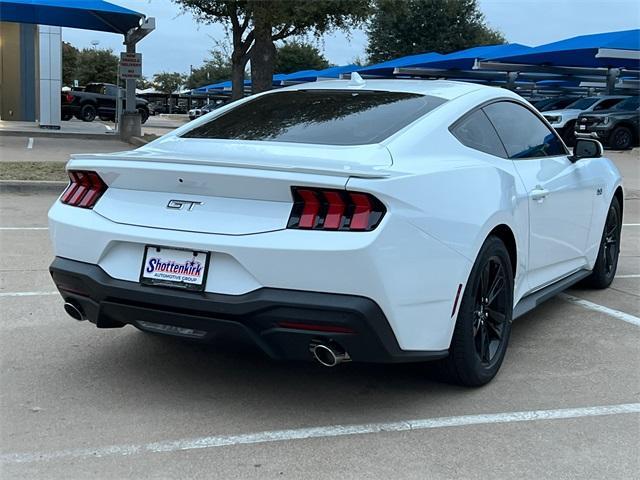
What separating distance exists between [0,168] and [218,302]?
33.8ft

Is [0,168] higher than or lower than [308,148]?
lower

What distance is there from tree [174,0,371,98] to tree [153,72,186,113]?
87954mm

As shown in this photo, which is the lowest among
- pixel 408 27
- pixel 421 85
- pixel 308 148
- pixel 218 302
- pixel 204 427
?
pixel 204 427

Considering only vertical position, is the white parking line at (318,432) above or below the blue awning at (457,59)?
below

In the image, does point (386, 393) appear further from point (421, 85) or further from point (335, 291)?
point (421, 85)

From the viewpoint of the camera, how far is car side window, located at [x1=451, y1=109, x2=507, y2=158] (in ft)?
13.3

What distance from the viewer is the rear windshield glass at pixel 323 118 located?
3.82m

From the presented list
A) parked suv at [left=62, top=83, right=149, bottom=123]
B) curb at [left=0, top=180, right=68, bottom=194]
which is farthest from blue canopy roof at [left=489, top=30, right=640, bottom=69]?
curb at [left=0, top=180, right=68, bottom=194]

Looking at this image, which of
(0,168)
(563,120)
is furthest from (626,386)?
(563,120)

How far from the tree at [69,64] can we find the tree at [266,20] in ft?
186

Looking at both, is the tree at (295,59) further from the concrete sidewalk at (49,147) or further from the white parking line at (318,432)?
the white parking line at (318,432)

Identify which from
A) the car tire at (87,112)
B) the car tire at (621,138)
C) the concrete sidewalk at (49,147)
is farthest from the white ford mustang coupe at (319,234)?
the car tire at (87,112)

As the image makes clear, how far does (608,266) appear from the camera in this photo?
627 cm

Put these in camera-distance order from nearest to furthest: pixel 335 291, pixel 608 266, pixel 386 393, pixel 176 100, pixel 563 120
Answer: pixel 335 291 → pixel 386 393 → pixel 608 266 → pixel 563 120 → pixel 176 100
